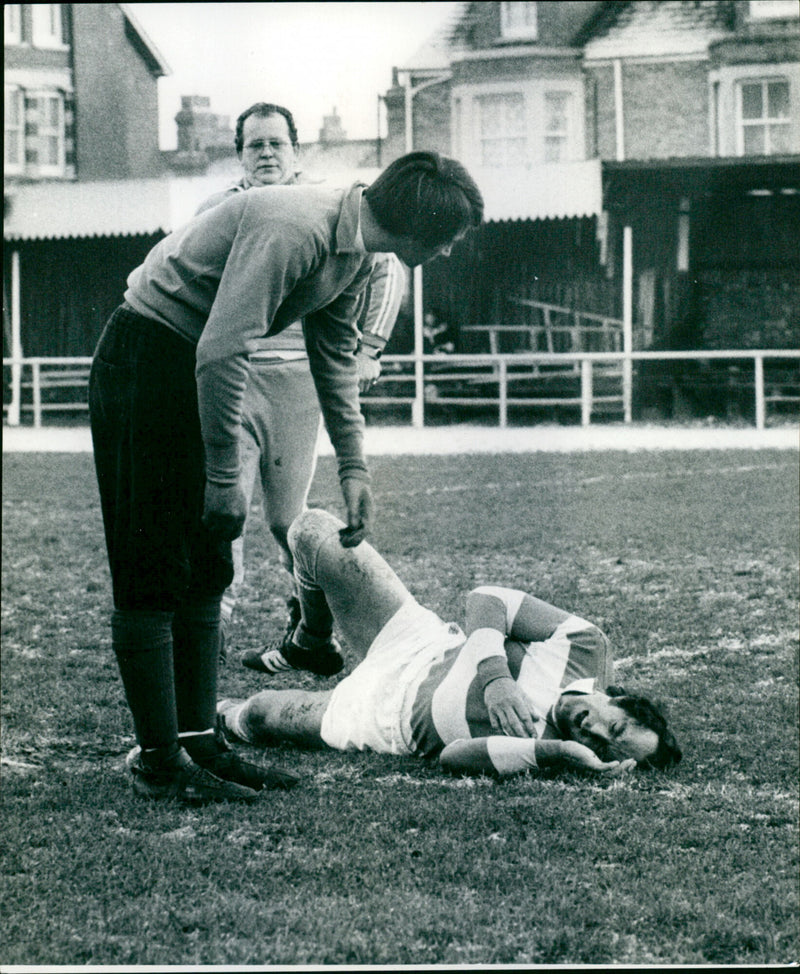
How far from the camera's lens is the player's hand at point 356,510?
2.83 meters

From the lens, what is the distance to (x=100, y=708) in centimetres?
344

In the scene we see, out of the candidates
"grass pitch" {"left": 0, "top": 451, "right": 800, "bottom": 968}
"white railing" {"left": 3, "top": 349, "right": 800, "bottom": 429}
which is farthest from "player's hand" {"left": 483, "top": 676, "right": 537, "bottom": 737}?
"white railing" {"left": 3, "top": 349, "right": 800, "bottom": 429}

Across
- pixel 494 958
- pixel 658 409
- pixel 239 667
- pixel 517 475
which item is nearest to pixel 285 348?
pixel 239 667

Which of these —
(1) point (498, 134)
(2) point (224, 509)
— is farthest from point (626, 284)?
(2) point (224, 509)

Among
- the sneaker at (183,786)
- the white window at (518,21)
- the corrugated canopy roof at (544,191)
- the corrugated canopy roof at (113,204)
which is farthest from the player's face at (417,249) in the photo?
the corrugated canopy roof at (544,191)

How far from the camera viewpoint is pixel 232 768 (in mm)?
2742

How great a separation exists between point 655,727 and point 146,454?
1218 millimetres

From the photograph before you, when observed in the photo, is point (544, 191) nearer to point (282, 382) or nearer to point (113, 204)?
point (113, 204)

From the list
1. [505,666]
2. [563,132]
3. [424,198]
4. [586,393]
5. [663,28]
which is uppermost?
[663,28]

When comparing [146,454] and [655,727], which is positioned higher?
[146,454]

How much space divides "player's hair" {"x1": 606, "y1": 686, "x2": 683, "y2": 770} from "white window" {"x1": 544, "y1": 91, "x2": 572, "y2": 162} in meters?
3.84

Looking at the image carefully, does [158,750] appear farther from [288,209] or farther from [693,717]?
[693,717]

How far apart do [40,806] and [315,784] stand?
56 centimetres

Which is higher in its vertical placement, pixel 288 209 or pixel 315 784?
pixel 288 209
